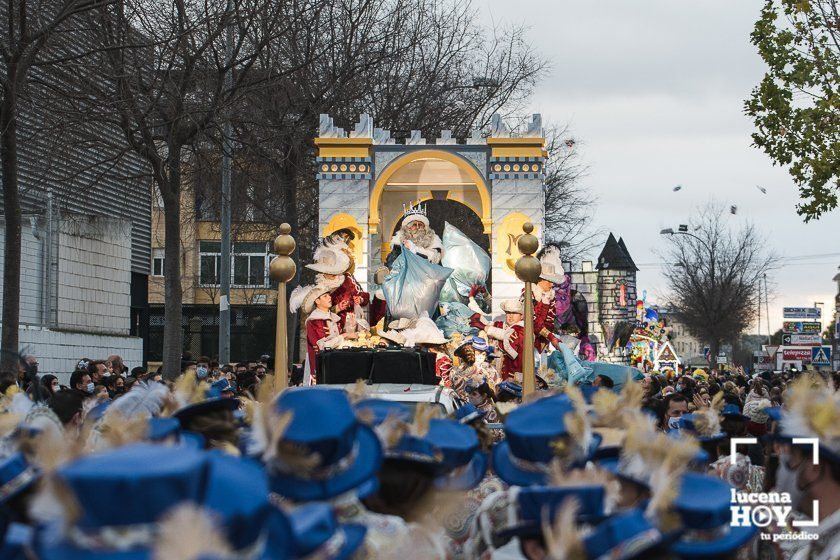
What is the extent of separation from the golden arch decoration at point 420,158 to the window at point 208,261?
31259mm

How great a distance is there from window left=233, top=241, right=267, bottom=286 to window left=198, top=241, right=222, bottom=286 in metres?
0.90

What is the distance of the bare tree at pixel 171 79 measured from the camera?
16.5 m

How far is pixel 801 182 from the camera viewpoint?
18.1 metres

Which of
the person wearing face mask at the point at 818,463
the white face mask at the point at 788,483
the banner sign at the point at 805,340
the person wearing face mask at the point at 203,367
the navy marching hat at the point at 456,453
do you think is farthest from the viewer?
the banner sign at the point at 805,340

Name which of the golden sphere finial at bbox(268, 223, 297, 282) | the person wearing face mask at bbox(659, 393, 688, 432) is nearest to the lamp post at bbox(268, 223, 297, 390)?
the golden sphere finial at bbox(268, 223, 297, 282)

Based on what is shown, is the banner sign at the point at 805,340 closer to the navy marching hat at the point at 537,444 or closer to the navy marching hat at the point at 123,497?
the navy marching hat at the point at 537,444

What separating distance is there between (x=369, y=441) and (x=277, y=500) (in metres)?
0.36

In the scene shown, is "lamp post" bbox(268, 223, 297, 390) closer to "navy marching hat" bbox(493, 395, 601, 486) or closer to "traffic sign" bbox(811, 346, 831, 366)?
"navy marching hat" bbox(493, 395, 601, 486)

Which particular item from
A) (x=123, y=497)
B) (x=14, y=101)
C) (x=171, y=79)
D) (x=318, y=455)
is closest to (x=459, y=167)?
(x=171, y=79)

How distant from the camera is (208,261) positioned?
53625mm

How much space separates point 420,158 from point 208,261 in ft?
105

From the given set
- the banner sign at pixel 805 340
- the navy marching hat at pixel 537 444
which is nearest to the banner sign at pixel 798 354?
the banner sign at pixel 805 340

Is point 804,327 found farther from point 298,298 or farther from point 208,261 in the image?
point 298,298

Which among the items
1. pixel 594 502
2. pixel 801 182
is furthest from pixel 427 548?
pixel 801 182
